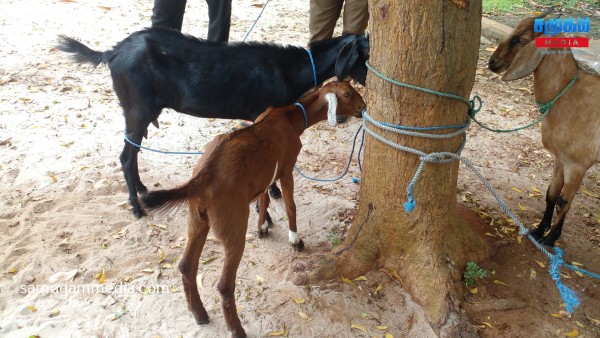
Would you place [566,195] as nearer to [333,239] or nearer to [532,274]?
[532,274]

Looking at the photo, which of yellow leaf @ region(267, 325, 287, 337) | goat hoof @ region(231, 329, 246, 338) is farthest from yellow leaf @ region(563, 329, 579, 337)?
goat hoof @ region(231, 329, 246, 338)

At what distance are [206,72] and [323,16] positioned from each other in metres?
2.29

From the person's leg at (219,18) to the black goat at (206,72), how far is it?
1.76 metres

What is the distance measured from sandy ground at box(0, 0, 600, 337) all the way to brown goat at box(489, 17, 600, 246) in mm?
660

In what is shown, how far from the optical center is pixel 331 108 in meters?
3.40

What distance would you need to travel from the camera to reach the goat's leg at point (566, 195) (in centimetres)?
352

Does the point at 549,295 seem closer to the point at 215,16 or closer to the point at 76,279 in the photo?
the point at 76,279

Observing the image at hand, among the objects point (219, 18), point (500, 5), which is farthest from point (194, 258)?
point (500, 5)

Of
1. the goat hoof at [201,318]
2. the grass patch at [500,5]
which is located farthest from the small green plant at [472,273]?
the grass patch at [500,5]

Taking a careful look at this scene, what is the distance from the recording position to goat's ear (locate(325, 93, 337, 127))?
3.38 metres

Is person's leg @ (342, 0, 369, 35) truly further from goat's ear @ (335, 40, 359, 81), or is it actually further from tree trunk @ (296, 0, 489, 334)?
tree trunk @ (296, 0, 489, 334)

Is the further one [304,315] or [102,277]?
[102,277]

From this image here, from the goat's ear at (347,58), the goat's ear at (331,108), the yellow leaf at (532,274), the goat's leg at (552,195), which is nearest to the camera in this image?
the yellow leaf at (532,274)

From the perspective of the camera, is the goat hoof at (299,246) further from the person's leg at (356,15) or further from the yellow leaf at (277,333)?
the person's leg at (356,15)
